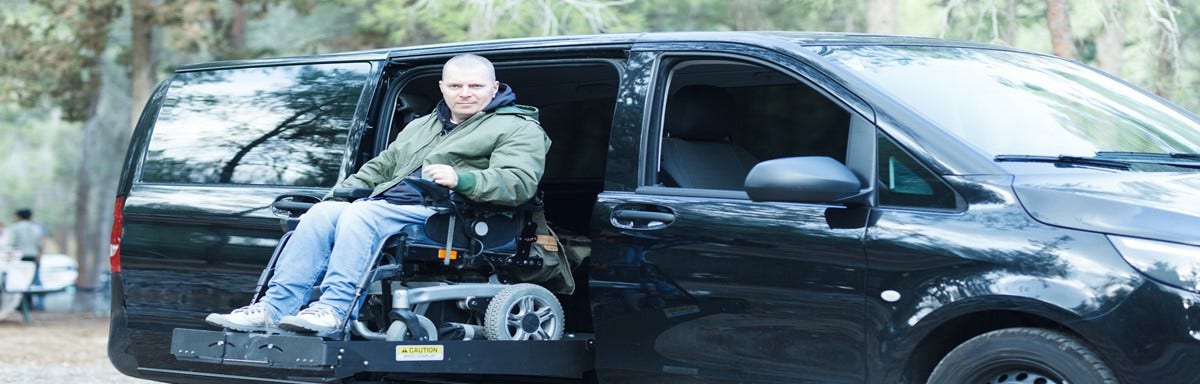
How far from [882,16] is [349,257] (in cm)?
985

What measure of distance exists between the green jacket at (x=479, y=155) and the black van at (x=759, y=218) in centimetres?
29

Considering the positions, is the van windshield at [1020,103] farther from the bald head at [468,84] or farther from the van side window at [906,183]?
the bald head at [468,84]

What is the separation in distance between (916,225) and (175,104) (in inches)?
150

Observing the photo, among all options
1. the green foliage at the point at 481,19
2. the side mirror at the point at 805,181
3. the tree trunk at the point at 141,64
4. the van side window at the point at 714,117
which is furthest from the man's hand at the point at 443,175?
the tree trunk at the point at 141,64

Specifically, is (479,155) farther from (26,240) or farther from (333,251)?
(26,240)

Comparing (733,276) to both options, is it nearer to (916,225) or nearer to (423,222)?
(916,225)

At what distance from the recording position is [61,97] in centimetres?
2033

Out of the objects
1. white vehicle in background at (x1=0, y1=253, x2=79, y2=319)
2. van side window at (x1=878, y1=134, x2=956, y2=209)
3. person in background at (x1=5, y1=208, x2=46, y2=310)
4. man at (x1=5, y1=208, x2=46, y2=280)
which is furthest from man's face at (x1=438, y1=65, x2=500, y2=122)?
man at (x1=5, y1=208, x2=46, y2=280)

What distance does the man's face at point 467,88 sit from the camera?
6047 mm

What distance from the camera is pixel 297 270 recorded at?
5.66m

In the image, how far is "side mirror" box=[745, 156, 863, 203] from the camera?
479cm

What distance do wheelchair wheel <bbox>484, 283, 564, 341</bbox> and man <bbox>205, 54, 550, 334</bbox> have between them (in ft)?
1.18

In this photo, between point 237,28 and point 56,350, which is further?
point 237,28

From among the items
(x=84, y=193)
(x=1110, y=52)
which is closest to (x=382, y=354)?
(x=1110, y=52)
